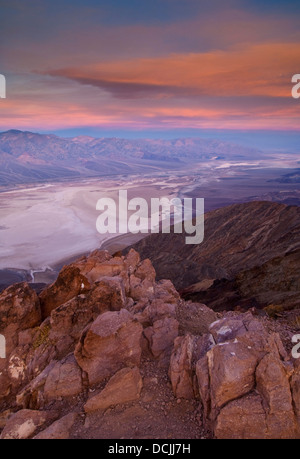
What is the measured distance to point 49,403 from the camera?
6531 millimetres

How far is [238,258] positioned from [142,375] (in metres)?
27.5

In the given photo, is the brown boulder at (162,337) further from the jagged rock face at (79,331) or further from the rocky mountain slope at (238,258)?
the rocky mountain slope at (238,258)

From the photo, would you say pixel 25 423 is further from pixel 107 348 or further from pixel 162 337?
pixel 162 337

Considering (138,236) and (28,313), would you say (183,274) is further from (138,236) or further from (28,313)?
(138,236)

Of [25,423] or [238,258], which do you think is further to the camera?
[238,258]

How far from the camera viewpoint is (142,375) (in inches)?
262

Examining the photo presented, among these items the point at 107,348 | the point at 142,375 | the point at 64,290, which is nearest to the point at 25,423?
the point at 107,348

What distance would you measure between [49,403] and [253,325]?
4543mm

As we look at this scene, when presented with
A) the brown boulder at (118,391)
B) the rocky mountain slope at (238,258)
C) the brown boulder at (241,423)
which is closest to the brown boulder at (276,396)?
the brown boulder at (241,423)

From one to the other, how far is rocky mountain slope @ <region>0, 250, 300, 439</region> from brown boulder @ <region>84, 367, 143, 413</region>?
0.7 inches

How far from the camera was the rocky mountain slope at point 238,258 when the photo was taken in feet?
73.4

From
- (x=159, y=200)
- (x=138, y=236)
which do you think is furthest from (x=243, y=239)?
(x=159, y=200)

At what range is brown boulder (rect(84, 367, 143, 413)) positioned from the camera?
20.0 ft

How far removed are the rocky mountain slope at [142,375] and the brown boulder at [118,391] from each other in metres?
0.02
